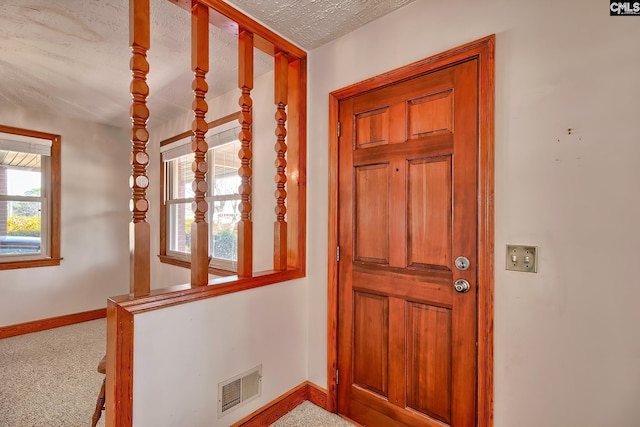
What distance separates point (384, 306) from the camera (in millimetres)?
1759

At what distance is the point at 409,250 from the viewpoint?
1664mm

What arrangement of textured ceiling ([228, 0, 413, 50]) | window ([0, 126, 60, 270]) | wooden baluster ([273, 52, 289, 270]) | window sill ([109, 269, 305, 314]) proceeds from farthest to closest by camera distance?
window ([0, 126, 60, 270]) < wooden baluster ([273, 52, 289, 270]) < textured ceiling ([228, 0, 413, 50]) < window sill ([109, 269, 305, 314])

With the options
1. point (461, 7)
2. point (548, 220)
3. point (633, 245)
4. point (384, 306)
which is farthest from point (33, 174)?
point (633, 245)

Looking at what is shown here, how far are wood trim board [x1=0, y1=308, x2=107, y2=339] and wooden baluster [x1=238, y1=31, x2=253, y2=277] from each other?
10.7ft

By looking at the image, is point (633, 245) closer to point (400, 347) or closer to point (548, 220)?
point (548, 220)

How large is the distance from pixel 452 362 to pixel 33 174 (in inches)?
184

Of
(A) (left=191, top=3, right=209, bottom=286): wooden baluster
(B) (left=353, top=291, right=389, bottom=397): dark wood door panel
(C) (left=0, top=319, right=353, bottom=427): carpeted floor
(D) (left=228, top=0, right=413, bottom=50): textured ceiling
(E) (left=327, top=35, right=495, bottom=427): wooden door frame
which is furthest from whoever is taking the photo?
(C) (left=0, top=319, right=353, bottom=427): carpeted floor

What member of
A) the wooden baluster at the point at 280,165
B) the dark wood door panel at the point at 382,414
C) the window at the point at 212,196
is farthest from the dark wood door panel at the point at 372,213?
the window at the point at 212,196

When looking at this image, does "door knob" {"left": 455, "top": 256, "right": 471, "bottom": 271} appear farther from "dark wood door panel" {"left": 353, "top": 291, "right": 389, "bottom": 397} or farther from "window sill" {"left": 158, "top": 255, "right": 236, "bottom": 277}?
"window sill" {"left": 158, "top": 255, "right": 236, "bottom": 277}

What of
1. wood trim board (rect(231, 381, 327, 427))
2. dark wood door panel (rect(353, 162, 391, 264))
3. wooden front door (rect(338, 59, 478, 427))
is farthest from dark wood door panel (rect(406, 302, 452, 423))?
wood trim board (rect(231, 381, 327, 427))

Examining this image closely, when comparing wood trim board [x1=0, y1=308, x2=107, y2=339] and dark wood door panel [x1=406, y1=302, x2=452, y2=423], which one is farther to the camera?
wood trim board [x1=0, y1=308, x2=107, y2=339]

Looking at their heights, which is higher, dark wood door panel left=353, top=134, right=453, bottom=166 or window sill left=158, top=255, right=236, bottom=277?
dark wood door panel left=353, top=134, right=453, bottom=166

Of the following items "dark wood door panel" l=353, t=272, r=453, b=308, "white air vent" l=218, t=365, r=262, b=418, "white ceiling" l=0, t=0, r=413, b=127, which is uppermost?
"white ceiling" l=0, t=0, r=413, b=127

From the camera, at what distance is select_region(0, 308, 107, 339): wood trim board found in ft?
10.4
